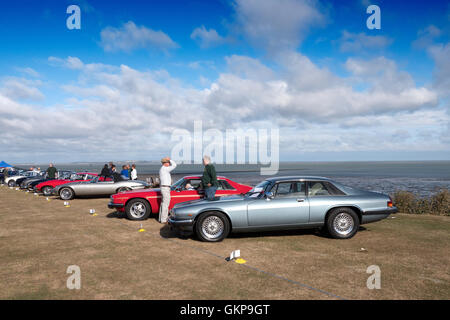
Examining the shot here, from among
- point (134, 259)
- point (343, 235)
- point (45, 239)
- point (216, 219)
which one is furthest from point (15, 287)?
point (343, 235)

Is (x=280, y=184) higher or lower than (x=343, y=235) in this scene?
higher

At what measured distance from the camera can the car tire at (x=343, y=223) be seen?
682cm

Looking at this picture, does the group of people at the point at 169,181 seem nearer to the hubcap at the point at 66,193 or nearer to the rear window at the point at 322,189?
the rear window at the point at 322,189

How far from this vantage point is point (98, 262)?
5250 mm

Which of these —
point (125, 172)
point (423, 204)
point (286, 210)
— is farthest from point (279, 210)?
point (125, 172)

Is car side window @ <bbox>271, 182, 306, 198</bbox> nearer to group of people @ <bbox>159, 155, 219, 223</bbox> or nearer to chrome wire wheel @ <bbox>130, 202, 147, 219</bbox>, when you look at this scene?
group of people @ <bbox>159, 155, 219, 223</bbox>

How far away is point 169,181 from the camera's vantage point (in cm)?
883

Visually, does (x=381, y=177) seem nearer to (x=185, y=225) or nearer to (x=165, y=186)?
(x=165, y=186)

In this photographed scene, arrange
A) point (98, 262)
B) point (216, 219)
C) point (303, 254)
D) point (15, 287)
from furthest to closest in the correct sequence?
point (216, 219) < point (303, 254) < point (98, 262) < point (15, 287)

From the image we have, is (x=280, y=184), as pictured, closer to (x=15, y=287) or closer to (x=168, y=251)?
(x=168, y=251)

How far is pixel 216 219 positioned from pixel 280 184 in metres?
1.68

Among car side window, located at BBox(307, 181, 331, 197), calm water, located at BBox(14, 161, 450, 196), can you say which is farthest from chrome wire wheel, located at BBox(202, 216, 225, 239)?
calm water, located at BBox(14, 161, 450, 196)

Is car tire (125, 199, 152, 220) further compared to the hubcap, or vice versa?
the hubcap

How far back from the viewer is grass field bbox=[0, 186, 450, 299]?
398cm
